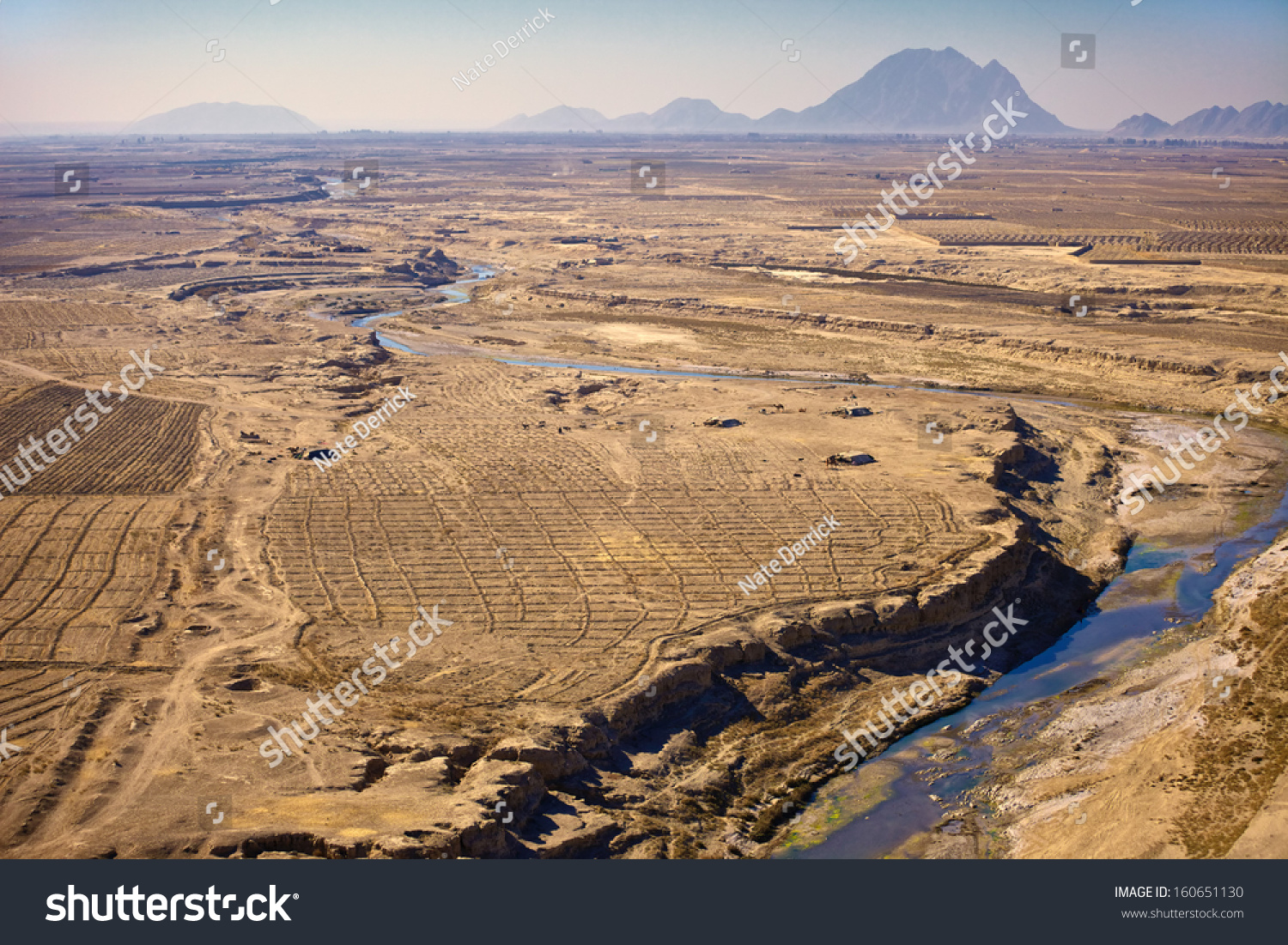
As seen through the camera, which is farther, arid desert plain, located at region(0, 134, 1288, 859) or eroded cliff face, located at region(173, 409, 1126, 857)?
arid desert plain, located at region(0, 134, 1288, 859)

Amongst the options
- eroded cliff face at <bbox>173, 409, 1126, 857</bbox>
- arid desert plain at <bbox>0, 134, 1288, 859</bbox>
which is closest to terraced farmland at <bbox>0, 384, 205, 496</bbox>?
arid desert plain at <bbox>0, 134, 1288, 859</bbox>

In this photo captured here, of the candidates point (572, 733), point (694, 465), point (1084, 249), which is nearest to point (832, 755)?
point (572, 733)

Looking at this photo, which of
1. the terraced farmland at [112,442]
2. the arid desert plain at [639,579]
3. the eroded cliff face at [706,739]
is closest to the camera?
the eroded cliff face at [706,739]

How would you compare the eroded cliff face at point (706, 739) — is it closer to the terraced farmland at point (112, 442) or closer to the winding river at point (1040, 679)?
the winding river at point (1040, 679)

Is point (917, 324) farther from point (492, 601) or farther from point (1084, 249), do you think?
point (492, 601)

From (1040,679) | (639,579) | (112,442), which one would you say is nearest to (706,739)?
(639,579)

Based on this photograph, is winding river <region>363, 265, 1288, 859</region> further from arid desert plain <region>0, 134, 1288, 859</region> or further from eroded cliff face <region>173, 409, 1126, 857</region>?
eroded cliff face <region>173, 409, 1126, 857</region>

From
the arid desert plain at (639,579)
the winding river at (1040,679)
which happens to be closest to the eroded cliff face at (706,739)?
the arid desert plain at (639,579)

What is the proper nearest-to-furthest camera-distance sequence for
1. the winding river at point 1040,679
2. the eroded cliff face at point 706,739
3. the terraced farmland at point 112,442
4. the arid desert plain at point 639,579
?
the eroded cliff face at point 706,739, the arid desert plain at point 639,579, the winding river at point 1040,679, the terraced farmland at point 112,442
